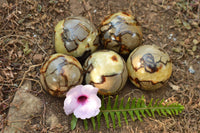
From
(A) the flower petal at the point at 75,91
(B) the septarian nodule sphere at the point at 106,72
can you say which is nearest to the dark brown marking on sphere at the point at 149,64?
(B) the septarian nodule sphere at the point at 106,72

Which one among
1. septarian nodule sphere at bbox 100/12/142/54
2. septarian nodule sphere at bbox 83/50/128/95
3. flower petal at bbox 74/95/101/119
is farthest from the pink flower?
septarian nodule sphere at bbox 100/12/142/54

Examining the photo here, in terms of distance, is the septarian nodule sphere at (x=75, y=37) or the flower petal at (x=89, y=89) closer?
the flower petal at (x=89, y=89)

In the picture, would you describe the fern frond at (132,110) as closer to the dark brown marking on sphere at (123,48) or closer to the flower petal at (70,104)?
the flower petal at (70,104)

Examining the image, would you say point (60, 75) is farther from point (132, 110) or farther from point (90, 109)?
point (132, 110)

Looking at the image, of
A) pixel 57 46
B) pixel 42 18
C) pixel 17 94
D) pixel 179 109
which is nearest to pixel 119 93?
pixel 179 109

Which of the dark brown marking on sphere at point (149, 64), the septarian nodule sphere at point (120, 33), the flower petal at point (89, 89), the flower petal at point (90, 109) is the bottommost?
the flower petal at point (90, 109)

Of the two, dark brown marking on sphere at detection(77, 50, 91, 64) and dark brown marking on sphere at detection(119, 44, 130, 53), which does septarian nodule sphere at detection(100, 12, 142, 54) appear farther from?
dark brown marking on sphere at detection(77, 50, 91, 64)
